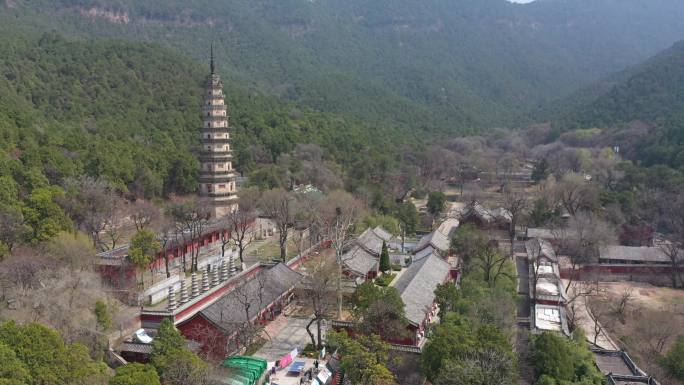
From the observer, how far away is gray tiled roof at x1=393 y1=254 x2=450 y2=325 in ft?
90.1

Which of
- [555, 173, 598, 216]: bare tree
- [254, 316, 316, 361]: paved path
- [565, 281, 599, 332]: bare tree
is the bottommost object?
[565, 281, 599, 332]: bare tree

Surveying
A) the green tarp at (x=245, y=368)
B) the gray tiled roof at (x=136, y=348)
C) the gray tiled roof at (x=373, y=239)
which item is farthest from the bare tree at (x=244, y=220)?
the green tarp at (x=245, y=368)

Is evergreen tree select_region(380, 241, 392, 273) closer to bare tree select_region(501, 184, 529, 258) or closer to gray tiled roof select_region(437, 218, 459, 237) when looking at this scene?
bare tree select_region(501, 184, 529, 258)

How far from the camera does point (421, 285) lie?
30641 millimetres

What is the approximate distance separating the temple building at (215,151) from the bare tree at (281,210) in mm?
2538

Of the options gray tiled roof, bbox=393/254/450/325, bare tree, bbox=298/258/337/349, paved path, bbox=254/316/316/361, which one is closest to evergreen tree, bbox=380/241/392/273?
gray tiled roof, bbox=393/254/450/325

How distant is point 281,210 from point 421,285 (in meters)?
11.7

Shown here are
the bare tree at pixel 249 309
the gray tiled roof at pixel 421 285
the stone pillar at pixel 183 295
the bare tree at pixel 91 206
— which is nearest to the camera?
the bare tree at pixel 249 309

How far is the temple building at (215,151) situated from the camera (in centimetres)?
4375

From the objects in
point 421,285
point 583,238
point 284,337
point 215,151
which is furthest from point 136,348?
point 583,238

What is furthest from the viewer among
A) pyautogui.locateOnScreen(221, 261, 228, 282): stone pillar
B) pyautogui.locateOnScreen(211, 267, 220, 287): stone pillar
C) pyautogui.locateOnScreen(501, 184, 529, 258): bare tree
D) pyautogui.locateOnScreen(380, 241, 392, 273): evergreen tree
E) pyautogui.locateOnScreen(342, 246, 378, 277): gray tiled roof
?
pyautogui.locateOnScreen(501, 184, 529, 258): bare tree

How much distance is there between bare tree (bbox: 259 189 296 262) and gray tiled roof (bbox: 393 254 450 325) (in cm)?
799

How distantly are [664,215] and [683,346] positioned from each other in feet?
97.3

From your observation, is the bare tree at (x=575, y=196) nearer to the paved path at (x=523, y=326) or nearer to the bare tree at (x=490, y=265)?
the paved path at (x=523, y=326)
